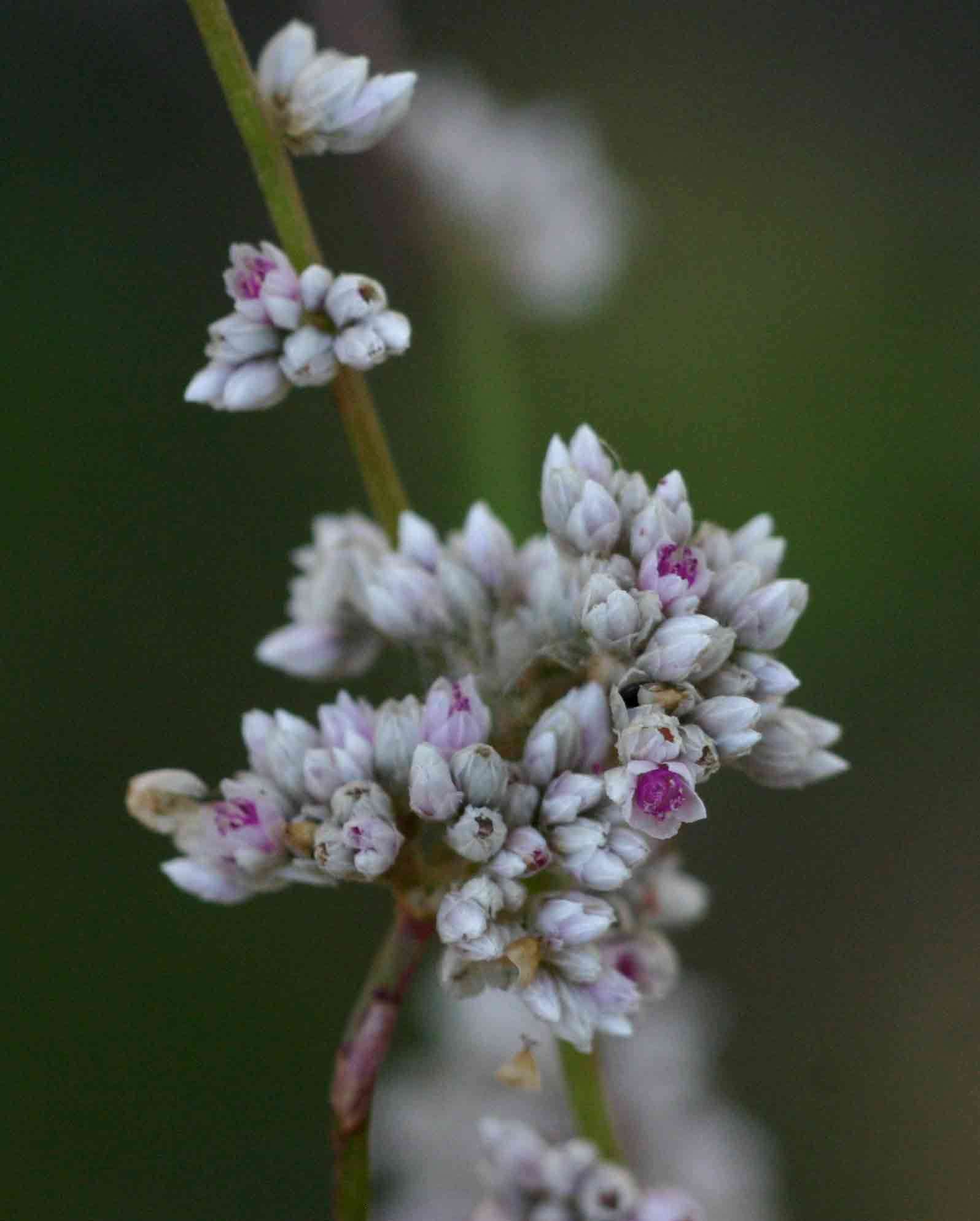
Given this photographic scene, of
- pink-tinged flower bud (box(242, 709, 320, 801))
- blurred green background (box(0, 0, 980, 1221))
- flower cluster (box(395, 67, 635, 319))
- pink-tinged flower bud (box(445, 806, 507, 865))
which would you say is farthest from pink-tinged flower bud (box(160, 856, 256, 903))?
flower cluster (box(395, 67, 635, 319))

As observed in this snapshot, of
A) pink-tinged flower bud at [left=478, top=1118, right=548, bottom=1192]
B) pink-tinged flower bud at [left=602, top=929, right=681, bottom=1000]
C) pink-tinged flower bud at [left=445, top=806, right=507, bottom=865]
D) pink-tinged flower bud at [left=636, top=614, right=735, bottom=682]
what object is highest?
pink-tinged flower bud at [left=636, top=614, right=735, bottom=682]

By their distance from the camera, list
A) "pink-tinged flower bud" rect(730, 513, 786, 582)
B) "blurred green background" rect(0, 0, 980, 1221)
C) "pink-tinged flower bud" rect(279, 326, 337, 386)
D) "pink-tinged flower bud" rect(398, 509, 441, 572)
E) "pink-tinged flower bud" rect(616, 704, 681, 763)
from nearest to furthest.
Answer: "pink-tinged flower bud" rect(616, 704, 681, 763) → "pink-tinged flower bud" rect(279, 326, 337, 386) → "pink-tinged flower bud" rect(730, 513, 786, 582) → "pink-tinged flower bud" rect(398, 509, 441, 572) → "blurred green background" rect(0, 0, 980, 1221)

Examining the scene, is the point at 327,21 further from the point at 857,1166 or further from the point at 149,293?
Answer: the point at 857,1166

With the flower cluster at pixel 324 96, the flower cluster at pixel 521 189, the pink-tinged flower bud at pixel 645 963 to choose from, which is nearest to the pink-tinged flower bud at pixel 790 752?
the pink-tinged flower bud at pixel 645 963

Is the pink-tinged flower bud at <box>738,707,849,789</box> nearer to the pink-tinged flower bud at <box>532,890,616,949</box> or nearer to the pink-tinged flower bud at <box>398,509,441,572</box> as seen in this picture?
the pink-tinged flower bud at <box>532,890,616,949</box>

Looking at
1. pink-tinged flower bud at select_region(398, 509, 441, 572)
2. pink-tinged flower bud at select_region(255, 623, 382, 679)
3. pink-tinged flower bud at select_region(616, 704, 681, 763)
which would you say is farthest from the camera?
pink-tinged flower bud at select_region(255, 623, 382, 679)

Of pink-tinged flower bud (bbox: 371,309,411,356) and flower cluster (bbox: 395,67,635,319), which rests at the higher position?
flower cluster (bbox: 395,67,635,319)

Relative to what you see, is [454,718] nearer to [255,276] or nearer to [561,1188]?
[255,276]

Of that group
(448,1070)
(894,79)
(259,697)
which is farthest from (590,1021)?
(894,79)

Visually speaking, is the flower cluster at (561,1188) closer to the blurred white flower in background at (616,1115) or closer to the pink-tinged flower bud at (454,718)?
the blurred white flower in background at (616,1115)
